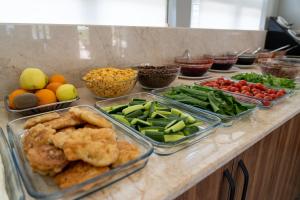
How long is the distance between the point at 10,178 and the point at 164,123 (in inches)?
14.9

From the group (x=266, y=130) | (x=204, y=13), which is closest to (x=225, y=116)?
(x=266, y=130)

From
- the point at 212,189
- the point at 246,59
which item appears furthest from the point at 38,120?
the point at 246,59

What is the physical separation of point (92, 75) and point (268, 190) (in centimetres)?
89

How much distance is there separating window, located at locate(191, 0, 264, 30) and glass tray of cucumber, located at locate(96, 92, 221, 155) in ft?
3.92

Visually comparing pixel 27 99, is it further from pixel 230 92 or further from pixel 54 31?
pixel 230 92

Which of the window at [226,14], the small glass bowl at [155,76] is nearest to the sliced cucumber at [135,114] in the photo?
the small glass bowl at [155,76]

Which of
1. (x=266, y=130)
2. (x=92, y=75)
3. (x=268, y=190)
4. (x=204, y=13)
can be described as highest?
(x=204, y=13)

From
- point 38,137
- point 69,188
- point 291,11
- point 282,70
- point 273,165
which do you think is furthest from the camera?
point 291,11

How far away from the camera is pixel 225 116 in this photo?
70 centimetres

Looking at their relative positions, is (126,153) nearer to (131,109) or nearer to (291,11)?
(131,109)

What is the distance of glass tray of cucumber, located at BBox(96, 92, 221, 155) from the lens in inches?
21.5

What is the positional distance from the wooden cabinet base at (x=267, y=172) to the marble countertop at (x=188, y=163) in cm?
7

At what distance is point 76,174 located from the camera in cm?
39

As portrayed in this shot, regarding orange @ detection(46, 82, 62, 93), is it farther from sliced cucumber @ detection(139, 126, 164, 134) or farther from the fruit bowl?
sliced cucumber @ detection(139, 126, 164, 134)
